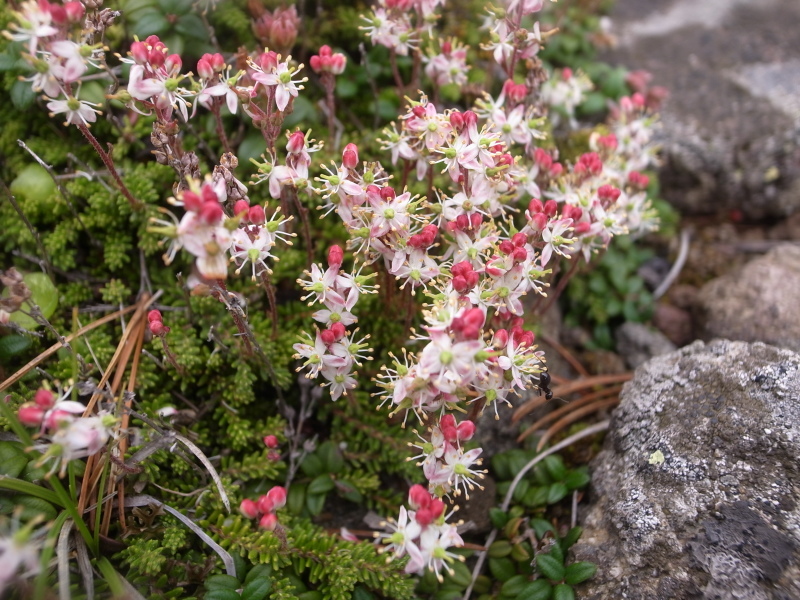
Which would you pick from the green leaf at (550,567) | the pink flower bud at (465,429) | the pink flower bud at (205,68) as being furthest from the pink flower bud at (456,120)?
the green leaf at (550,567)

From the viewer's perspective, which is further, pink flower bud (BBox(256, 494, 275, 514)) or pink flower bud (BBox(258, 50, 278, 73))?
pink flower bud (BBox(258, 50, 278, 73))

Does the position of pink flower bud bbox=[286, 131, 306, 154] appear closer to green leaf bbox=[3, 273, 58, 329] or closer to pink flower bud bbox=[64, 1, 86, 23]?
pink flower bud bbox=[64, 1, 86, 23]

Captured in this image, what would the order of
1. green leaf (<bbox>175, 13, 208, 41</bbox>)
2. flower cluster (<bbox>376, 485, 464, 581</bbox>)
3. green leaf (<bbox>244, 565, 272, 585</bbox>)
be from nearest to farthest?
flower cluster (<bbox>376, 485, 464, 581</bbox>)
green leaf (<bbox>244, 565, 272, 585</bbox>)
green leaf (<bbox>175, 13, 208, 41</bbox>)

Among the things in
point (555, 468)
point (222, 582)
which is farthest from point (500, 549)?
point (222, 582)

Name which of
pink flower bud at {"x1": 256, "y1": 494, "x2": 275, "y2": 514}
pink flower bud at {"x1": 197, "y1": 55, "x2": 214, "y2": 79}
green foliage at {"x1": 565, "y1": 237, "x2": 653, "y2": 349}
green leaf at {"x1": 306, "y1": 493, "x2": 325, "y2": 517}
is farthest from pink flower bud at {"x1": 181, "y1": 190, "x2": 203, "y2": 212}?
green foliage at {"x1": 565, "y1": 237, "x2": 653, "y2": 349}

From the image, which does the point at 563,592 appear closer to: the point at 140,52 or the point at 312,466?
the point at 312,466

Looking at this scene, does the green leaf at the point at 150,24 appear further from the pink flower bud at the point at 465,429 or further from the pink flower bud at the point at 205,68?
the pink flower bud at the point at 465,429

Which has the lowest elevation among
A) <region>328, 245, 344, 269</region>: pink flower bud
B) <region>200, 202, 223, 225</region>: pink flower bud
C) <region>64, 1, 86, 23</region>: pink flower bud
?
<region>328, 245, 344, 269</region>: pink flower bud
